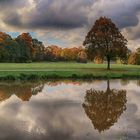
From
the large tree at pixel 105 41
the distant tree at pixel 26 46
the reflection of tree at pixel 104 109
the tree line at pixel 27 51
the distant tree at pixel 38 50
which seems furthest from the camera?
the distant tree at pixel 38 50

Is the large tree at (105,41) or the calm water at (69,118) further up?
the large tree at (105,41)

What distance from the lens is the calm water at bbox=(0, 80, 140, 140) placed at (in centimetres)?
1374

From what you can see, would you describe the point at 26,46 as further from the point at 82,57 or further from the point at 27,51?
the point at 82,57

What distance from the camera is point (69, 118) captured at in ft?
57.2

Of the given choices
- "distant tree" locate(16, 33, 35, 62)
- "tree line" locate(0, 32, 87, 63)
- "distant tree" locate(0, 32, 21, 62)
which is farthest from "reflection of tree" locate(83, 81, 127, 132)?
"distant tree" locate(16, 33, 35, 62)

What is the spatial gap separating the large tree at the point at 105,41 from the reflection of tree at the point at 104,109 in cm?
3931

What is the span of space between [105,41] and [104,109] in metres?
48.8

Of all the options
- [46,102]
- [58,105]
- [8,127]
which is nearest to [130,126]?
[8,127]

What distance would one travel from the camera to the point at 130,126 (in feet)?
50.5

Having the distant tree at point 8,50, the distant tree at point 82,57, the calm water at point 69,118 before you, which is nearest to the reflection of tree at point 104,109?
the calm water at point 69,118

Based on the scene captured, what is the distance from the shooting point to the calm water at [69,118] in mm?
13742

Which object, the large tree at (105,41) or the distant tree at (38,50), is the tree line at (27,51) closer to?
the distant tree at (38,50)

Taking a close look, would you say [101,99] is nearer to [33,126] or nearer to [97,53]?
[33,126]

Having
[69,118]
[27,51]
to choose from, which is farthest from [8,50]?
[69,118]
